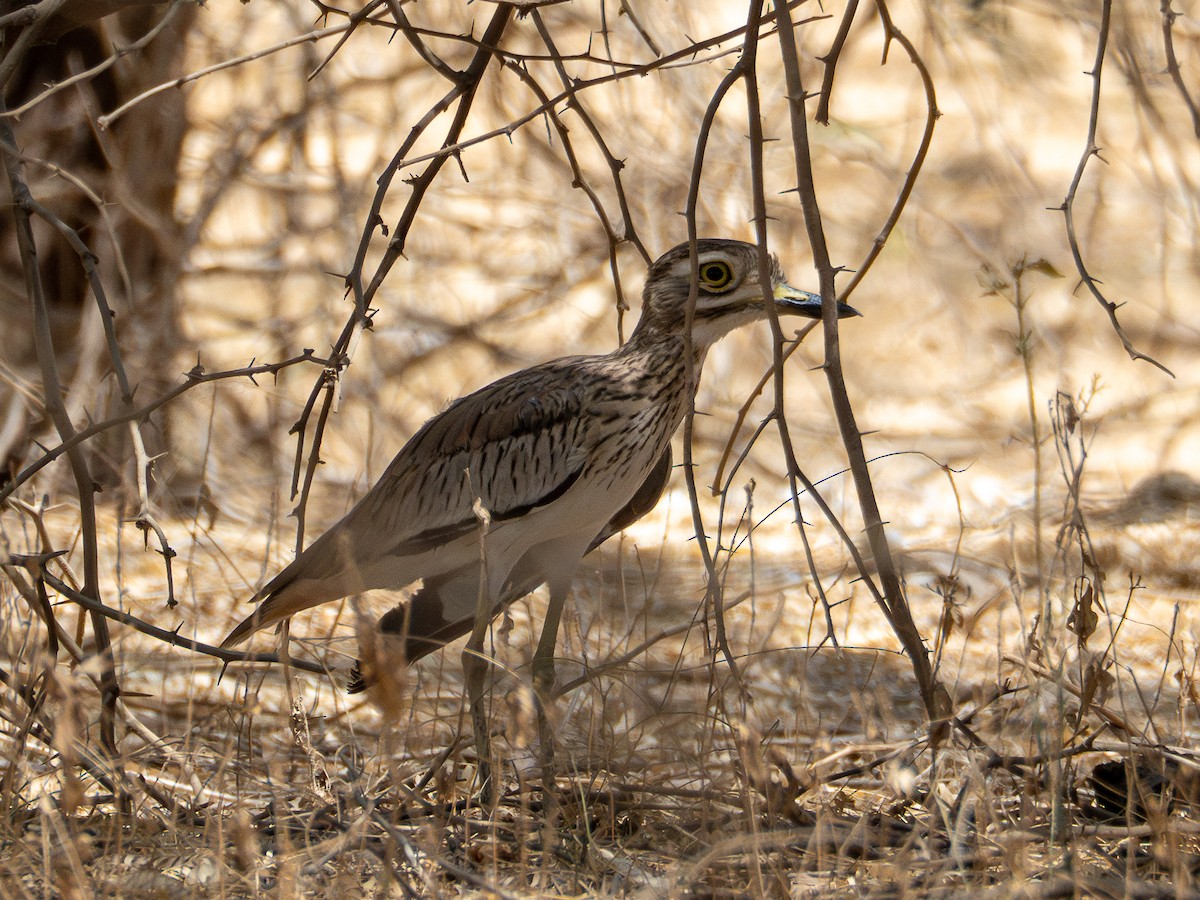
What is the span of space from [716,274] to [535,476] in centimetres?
67

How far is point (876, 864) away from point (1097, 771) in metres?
0.91

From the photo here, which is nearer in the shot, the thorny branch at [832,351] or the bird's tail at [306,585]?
the thorny branch at [832,351]

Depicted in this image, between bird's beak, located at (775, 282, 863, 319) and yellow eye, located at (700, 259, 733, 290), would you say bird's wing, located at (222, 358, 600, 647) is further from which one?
bird's beak, located at (775, 282, 863, 319)

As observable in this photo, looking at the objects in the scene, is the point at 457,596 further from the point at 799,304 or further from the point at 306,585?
the point at 799,304

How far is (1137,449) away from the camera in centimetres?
659

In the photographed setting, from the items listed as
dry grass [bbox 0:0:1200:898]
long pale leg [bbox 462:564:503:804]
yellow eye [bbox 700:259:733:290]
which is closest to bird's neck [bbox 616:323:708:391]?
yellow eye [bbox 700:259:733:290]

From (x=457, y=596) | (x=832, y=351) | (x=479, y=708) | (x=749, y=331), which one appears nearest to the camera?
(x=832, y=351)

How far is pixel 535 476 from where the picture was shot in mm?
3203

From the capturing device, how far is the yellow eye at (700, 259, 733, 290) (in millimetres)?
3326

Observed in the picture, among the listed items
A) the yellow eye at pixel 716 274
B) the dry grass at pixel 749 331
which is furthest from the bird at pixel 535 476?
the dry grass at pixel 749 331

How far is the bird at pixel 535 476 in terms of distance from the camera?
319 cm

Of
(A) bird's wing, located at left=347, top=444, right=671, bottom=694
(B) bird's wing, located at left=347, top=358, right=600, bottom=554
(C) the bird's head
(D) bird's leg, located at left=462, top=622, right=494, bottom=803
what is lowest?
(D) bird's leg, located at left=462, top=622, right=494, bottom=803

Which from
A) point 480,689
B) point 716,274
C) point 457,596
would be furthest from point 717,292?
point 480,689

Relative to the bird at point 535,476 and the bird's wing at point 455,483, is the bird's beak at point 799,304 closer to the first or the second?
the bird at point 535,476
